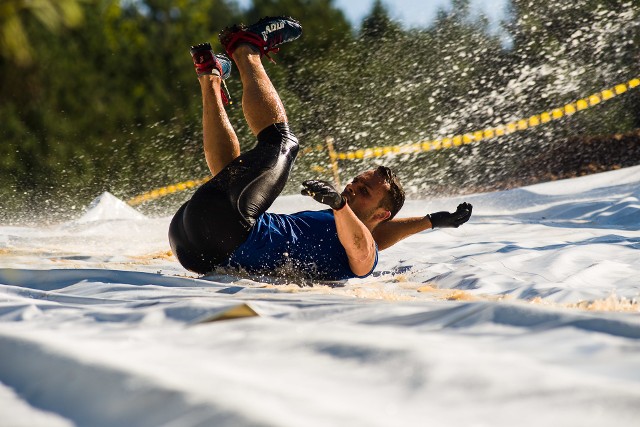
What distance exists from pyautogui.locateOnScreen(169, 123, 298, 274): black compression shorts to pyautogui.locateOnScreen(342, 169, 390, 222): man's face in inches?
10.8

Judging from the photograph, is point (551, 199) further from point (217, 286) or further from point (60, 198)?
point (60, 198)

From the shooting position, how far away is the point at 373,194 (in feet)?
8.93

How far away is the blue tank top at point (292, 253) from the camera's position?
2582 millimetres

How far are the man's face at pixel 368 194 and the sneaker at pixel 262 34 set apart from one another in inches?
25.1

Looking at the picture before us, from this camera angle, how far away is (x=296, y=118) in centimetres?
1044

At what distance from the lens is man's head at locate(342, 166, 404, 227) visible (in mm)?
2721

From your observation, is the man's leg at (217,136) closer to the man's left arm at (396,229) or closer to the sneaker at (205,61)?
the sneaker at (205,61)

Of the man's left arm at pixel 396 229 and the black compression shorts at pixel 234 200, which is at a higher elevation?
the black compression shorts at pixel 234 200

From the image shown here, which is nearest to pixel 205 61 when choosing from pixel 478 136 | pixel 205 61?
pixel 205 61

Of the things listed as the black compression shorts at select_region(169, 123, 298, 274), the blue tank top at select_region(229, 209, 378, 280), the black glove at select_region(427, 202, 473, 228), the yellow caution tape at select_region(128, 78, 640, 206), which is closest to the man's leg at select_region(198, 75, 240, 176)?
the black compression shorts at select_region(169, 123, 298, 274)

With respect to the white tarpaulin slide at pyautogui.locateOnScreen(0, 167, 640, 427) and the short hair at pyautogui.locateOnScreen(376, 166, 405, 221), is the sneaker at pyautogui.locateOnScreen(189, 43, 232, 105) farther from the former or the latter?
the white tarpaulin slide at pyautogui.locateOnScreen(0, 167, 640, 427)

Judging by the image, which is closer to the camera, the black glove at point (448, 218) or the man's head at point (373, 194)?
the man's head at point (373, 194)

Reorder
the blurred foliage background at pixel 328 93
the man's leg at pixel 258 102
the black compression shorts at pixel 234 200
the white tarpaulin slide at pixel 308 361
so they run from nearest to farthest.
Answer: the white tarpaulin slide at pixel 308 361 → the black compression shorts at pixel 234 200 → the man's leg at pixel 258 102 → the blurred foliage background at pixel 328 93

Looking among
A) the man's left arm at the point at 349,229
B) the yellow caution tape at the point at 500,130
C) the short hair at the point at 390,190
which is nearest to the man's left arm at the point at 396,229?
the short hair at the point at 390,190
